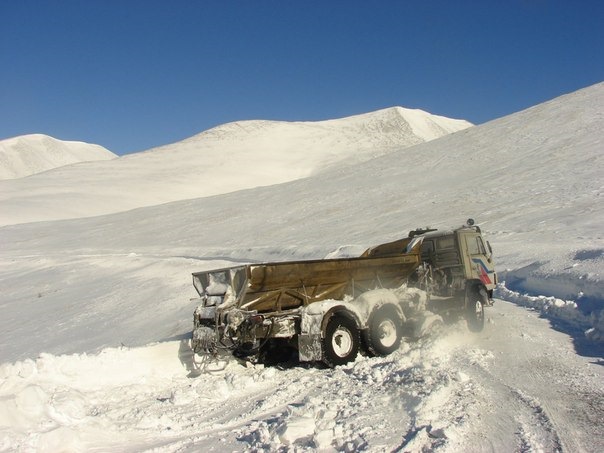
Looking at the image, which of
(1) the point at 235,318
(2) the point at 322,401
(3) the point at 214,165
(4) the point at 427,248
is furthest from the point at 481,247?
(3) the point at 214,165

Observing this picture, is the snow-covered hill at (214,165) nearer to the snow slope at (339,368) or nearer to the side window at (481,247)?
the snow slope at (339,368)

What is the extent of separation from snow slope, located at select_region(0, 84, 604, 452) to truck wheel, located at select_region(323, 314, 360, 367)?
11.5 inches

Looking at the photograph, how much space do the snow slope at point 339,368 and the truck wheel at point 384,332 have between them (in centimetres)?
25

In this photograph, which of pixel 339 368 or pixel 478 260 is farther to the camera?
pixel 478 260

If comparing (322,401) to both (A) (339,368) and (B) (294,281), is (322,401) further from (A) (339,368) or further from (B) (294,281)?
(B) (294,281)

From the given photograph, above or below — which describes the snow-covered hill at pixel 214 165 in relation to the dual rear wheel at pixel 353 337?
above

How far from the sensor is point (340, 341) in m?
8.27

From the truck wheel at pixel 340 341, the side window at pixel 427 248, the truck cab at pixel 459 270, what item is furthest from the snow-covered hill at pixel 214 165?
the truck wheel at pixel 340 341

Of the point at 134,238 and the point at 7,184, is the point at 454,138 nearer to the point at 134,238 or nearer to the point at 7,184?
the point at 134,238

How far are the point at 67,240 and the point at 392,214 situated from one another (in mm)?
25207

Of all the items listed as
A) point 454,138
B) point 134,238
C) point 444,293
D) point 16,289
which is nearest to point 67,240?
point 134,238

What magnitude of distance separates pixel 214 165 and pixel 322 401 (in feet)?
256

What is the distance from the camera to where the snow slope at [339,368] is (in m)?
5.41

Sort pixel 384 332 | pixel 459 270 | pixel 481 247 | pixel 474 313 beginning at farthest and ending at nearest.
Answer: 1. pixel 481 247
2. pixel 459 270
3. pixel 474 313
4. pixel 384 332
